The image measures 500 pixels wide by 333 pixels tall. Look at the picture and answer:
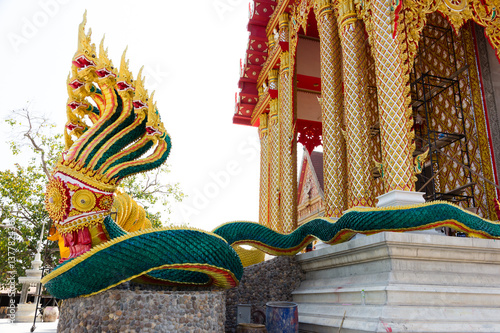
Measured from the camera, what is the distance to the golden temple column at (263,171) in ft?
36.4

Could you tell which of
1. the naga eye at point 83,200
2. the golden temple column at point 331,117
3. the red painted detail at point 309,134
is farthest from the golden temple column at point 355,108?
→ the red painted detail at point 309,134

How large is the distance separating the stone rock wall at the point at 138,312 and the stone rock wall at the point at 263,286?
4.35ft

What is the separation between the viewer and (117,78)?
363 cm

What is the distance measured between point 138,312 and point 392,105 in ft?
12.4

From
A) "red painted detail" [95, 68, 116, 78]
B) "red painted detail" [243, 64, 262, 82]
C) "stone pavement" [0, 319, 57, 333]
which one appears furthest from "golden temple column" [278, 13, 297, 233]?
"red painted detail" [95, 68, 116, 78]

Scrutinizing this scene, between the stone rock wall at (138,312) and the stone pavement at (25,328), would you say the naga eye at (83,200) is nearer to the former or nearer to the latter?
the stone rock wall at (138,312)

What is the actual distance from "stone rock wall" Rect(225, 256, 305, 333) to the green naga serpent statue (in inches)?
31.8

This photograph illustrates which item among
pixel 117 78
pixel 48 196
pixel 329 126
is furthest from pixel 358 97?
pixel 48 196

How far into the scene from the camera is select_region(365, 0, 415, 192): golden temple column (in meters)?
4.64

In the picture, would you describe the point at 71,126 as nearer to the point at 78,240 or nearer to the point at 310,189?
the point at 78,240

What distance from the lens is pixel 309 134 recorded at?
12.2m

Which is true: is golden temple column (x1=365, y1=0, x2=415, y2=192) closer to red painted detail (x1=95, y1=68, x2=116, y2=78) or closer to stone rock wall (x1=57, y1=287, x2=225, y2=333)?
stone rock wall (x1=57, y1=287, x2=225, y2=333)

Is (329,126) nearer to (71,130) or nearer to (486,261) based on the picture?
(486,261)

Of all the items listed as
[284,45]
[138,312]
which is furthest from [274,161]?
[138,312]
